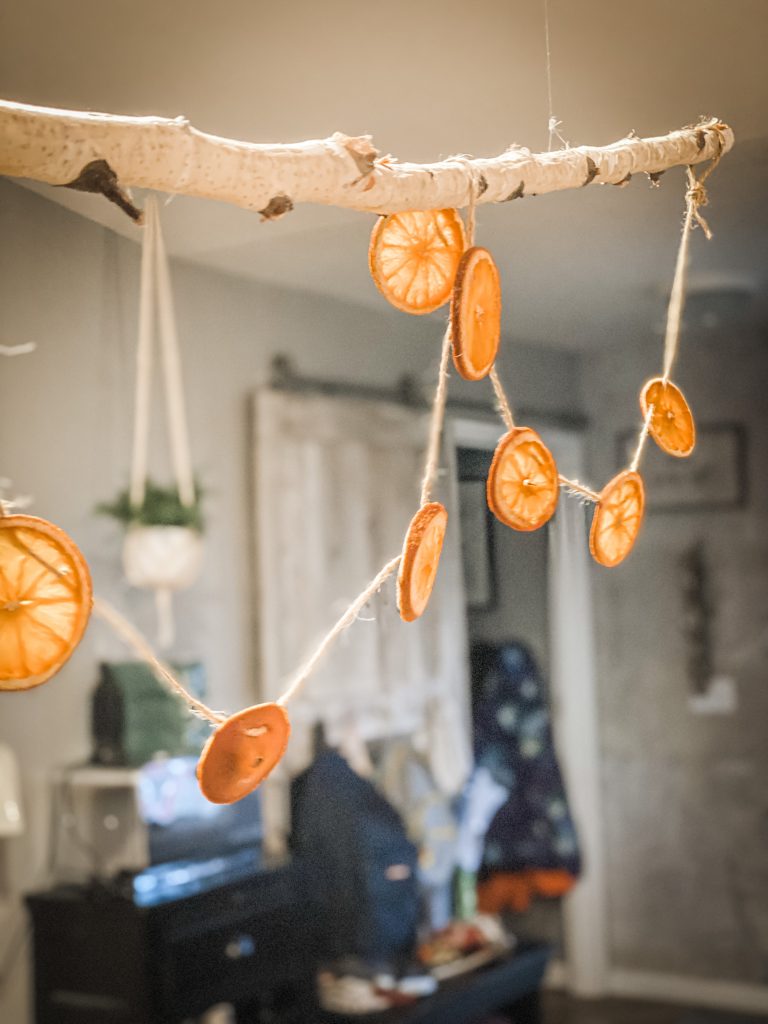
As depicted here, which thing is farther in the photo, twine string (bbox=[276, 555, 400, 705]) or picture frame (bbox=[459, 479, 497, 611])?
picture frame (bbox=[459, 479, 497, 611])

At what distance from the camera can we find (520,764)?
328cm

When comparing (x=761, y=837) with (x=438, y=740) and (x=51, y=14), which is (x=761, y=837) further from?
(x=51, y=14)

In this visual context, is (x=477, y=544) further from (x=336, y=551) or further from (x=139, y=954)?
(x=336, y=551)

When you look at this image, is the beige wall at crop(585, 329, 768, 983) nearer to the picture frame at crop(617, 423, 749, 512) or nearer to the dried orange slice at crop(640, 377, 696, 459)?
the picture frame at crop(617, 423, 749, 512)

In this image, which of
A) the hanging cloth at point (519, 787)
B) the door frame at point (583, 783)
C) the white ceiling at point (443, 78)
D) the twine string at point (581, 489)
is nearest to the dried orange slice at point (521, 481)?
the twine string at point (581, 489)

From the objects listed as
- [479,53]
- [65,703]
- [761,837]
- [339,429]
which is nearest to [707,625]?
[761,837]

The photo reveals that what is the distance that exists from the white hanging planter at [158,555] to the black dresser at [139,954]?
23.5 inches

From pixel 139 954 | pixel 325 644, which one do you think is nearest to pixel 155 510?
pixel 139 954

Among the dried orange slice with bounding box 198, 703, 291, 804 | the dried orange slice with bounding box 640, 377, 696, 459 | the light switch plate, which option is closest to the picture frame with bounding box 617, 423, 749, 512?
the light switch plate

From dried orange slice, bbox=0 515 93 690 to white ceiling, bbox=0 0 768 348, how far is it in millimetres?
904

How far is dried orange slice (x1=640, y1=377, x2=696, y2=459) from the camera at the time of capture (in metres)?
1.14

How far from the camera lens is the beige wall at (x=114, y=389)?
1.79 meters

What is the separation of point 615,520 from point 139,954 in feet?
4.71

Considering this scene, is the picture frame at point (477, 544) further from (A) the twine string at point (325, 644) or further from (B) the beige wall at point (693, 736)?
(B) the beige wall at point (693, 736)
